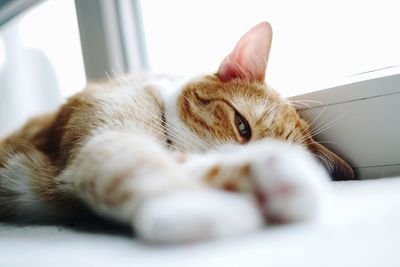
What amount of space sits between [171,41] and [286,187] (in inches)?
53.5

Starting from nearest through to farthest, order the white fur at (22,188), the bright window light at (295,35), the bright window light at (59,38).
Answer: the white fur at (22,188) → the bright window light at (295,35) → the bright window light at (59,38)

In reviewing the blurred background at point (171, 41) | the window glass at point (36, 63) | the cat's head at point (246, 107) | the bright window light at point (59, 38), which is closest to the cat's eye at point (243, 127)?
the cat's head at point (246, 107)

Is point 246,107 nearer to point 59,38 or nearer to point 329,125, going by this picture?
point 329,125

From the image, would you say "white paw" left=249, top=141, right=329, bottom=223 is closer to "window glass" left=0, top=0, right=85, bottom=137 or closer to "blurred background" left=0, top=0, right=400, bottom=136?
"blurred background" left=0, top=0, right=400, bottom=136

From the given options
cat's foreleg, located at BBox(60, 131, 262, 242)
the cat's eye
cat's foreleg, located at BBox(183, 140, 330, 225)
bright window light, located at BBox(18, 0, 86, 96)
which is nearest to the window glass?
bright window light, located at BBox(18, 0, 86, 96)

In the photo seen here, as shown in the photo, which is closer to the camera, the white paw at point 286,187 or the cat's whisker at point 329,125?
the white paw at point 286,187

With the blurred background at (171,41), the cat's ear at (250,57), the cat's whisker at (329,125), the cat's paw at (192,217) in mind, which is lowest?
the cat's paw at (192,217)

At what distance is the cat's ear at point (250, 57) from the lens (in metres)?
1.14

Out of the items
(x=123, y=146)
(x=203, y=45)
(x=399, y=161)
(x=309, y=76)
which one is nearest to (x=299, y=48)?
(x=309, y=76)

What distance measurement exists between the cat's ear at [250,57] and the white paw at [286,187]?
597 mm

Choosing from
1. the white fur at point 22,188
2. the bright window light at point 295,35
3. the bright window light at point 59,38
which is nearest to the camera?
the white fur at point 22,188

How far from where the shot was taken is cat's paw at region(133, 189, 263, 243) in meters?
0.52

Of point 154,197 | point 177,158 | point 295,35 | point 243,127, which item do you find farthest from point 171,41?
point 154,197

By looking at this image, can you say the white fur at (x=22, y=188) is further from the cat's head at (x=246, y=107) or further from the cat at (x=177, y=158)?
the cat's head at (x=246, y=107)
